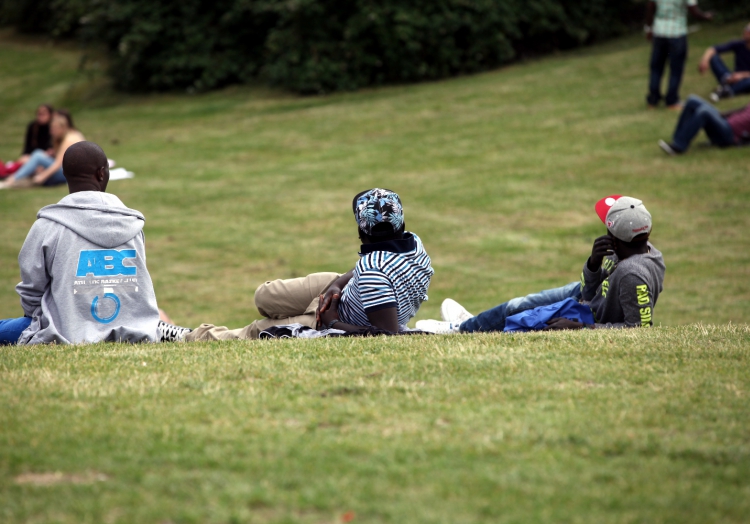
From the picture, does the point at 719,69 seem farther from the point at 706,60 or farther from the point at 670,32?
the point at 670,32

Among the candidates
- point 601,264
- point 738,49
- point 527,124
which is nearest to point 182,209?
point 527,124

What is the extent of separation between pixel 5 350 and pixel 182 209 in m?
9.51

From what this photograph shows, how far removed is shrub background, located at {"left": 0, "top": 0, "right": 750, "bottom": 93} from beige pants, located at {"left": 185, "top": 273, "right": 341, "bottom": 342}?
16.1m

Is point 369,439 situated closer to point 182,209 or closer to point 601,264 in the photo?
point 601,264

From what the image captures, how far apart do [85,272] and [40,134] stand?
12.7 meters

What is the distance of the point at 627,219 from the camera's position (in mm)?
5875

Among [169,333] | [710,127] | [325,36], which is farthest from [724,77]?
[169,333]

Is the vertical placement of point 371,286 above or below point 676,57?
below

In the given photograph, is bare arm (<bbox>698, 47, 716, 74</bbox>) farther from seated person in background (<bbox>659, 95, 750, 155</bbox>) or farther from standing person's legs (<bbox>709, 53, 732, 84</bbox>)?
seated person in background (<bbox>659, 95, 750, 155</bbox>)

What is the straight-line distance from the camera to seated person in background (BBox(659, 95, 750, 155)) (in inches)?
544

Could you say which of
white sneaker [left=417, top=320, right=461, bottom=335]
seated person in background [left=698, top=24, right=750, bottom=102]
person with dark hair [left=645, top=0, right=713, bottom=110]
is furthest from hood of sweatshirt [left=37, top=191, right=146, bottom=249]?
seated person in background [left=698, top=24, right=750, bottom=102]

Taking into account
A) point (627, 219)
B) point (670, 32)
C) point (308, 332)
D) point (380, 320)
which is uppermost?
point (670, 32)

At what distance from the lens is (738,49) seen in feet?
52.2

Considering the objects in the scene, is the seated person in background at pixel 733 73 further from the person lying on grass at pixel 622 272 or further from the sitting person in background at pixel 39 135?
the sitting person in background at pixel 39 135
